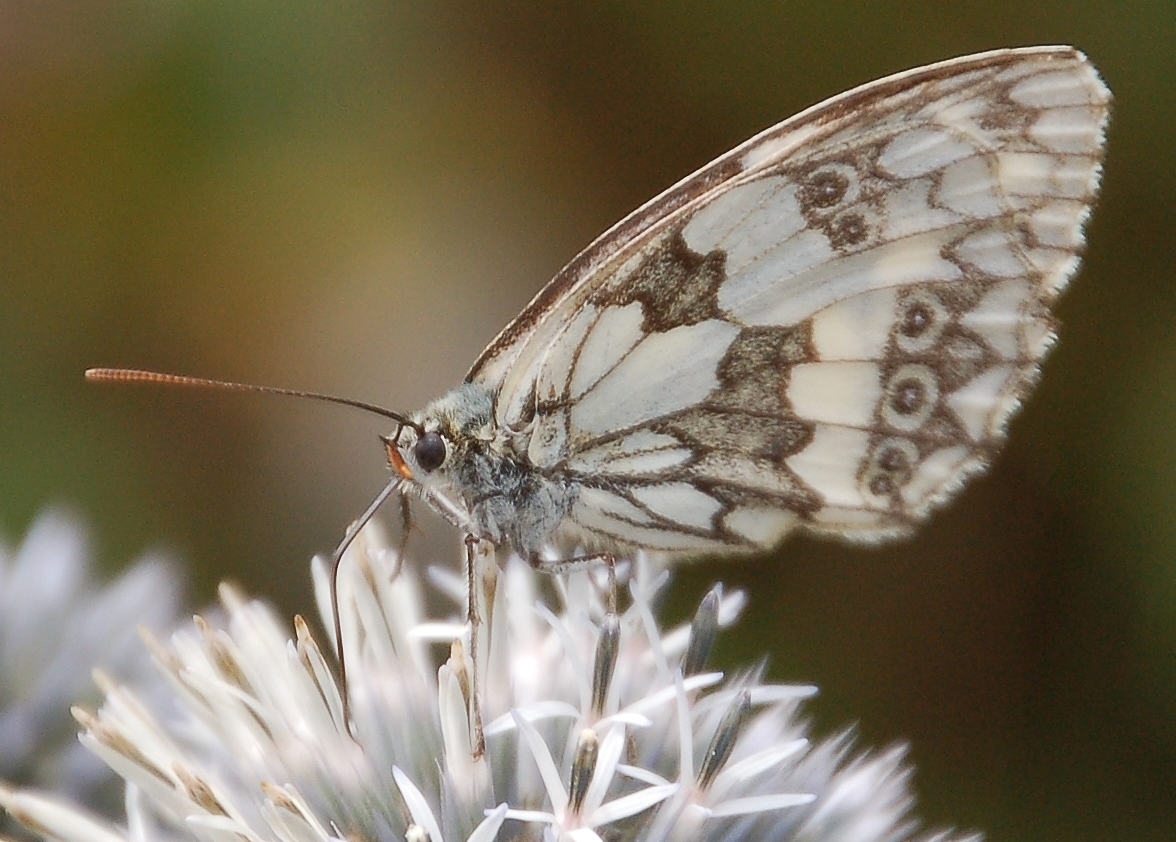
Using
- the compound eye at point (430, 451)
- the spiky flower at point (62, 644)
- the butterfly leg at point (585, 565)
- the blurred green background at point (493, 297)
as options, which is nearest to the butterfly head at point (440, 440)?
the compound eye at point (430, 451)

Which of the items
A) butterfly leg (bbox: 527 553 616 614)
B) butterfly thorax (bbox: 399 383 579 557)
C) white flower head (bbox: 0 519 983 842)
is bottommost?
white flower head (bbox: 0 519 983 842)

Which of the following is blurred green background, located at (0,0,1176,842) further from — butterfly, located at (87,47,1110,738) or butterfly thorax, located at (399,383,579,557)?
butterfly thorax, located at (399,383,579,557)

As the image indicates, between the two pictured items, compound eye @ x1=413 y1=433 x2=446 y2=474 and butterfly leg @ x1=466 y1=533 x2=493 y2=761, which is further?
compound eye @ x1=413 y1=433 x2=446 y2=474

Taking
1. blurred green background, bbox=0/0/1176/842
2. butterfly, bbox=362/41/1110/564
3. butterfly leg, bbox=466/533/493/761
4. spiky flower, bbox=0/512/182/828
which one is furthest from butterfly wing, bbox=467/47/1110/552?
blurred green background, bbox=0/0/1176/842

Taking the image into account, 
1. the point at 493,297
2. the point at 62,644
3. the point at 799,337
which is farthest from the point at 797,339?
the point at 493,297

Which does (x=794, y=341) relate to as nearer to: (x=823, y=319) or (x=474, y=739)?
(x=823, y=319)

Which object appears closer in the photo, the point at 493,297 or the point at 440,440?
the point at 440,440

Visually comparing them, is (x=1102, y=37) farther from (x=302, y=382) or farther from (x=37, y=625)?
(x=37, y=625)
